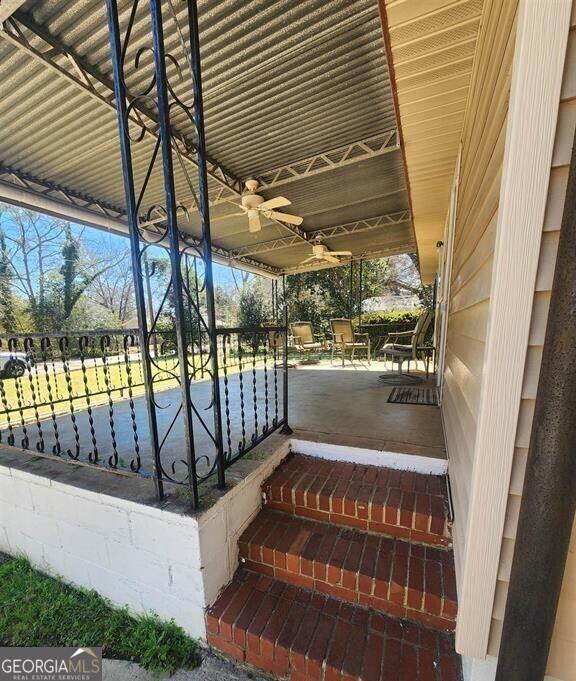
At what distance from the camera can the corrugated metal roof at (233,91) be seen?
2.37 metres

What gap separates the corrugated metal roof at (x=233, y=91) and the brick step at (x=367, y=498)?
6.69 ft

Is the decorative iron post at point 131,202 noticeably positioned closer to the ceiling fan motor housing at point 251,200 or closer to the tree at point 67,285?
the ceiling fan motor housing at point 251,200

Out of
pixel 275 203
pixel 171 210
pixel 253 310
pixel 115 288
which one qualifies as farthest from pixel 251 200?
pixel 115 288

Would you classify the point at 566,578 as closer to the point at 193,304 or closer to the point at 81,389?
the point at 193,304

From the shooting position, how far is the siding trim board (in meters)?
0.63

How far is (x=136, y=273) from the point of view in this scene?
3.97ft

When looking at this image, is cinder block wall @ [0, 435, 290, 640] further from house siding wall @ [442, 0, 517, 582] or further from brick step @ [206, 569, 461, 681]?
house siding wall @ [442, 0, 517, 582]

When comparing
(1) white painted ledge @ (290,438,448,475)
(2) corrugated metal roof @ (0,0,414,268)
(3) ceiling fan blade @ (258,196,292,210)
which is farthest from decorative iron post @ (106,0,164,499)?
(3) ceiling fan blade @ (258,196,292,210)

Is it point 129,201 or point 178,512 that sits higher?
point 129,201

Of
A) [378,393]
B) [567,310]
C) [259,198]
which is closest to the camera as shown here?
[567,310]

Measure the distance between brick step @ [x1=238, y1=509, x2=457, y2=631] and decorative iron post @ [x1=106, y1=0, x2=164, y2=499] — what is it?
623mm

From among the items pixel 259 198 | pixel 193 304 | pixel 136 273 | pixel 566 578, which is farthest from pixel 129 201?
pixel 259 198

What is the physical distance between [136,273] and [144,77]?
3.09 metres

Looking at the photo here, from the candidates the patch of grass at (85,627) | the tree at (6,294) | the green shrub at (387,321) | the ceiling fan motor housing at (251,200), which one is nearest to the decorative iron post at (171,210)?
the patch of grass at (85,627)
